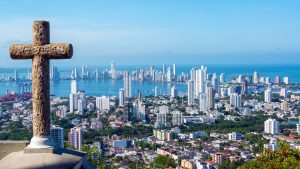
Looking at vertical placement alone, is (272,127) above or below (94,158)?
below

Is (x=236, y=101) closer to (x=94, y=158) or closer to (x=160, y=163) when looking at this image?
(x=160, y=163)

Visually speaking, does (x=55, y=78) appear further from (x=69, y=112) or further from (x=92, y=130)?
(x=92, y=130)

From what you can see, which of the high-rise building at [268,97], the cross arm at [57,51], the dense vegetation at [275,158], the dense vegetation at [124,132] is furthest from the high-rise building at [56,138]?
the high-rise building at [268,97]

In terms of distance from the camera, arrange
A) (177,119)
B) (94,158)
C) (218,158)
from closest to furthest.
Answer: (94,158), (218,158), (177,119)

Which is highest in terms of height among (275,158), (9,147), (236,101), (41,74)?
(41,74)

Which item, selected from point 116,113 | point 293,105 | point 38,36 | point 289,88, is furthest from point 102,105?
point 38,36

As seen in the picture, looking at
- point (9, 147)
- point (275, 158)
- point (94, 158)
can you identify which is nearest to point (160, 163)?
point (94, 158)

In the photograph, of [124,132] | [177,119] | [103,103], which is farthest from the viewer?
[103,103]

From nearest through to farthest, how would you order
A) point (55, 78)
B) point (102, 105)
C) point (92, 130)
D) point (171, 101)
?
point (92, 130), point (102, 105), point (171, 101), point (55, 78)
